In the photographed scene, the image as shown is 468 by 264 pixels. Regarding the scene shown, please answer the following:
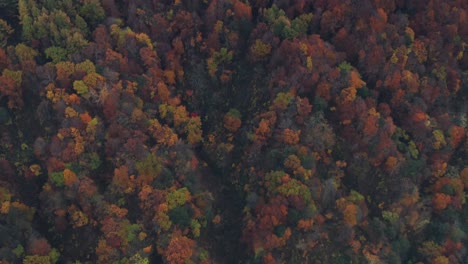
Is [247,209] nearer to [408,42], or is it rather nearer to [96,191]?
[96,191]

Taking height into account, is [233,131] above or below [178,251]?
above

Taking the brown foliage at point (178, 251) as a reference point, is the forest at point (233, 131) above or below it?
above

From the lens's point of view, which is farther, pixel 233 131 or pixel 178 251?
pixel 233 131

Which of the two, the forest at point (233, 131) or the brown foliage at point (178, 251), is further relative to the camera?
the forest at point (233, 131)

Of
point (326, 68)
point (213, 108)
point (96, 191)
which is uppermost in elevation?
point (326, 68)

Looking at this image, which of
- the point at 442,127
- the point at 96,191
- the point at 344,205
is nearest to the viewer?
the point at 96,191

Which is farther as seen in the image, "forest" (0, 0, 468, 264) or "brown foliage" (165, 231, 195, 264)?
"forest" (0, 0, 468, 264)

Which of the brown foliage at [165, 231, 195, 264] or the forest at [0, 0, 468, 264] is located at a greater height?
the forest at [0, 0, 468, 264]

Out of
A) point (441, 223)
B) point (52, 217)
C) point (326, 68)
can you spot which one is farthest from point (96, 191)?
point (441, 223)
